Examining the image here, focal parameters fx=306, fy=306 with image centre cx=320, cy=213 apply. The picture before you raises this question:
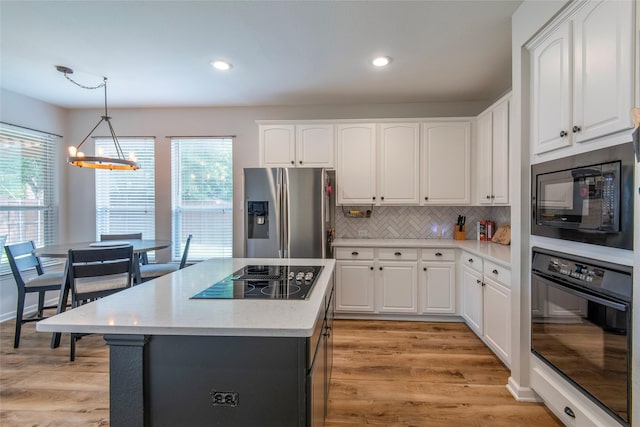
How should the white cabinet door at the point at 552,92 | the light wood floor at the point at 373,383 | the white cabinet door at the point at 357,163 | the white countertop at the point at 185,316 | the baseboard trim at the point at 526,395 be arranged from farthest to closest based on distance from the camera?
the white cabinet door at the point at 357,163
the baseboard trim at the point at 526,395
the light wood floor at the point at 373,383
the white cabinet door at the point at 552,92
the white countertop at the point at 185,316

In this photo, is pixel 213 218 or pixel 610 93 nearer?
pixel 610 93

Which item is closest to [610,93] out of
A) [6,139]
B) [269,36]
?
[269,36]

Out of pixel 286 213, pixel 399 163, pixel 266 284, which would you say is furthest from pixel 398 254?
pixel 266 284

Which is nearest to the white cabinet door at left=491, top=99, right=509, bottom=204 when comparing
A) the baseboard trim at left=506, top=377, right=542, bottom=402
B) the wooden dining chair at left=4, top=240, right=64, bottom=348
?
the baseboard trim at left=506, top=377, right=542, bottom=402

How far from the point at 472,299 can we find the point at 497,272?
650 millimetres

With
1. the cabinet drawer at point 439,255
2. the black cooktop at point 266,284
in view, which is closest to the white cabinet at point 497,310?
the cabinet drawer at point 439,255

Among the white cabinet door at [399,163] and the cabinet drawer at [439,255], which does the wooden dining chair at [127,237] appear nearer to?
the white cabinet door at [399,163]

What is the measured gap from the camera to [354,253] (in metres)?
3.42

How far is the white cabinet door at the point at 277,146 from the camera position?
3638mm

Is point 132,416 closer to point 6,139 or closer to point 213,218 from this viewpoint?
point 213,218

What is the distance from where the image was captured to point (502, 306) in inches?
93.4

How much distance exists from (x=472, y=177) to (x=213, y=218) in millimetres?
3239

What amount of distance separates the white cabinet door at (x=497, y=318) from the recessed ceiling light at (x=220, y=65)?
303 centimetres

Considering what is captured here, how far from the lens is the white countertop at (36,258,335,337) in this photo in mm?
1026
